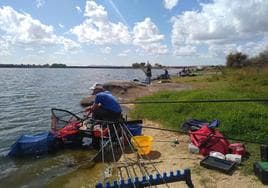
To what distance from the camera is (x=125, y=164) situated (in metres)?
9.11

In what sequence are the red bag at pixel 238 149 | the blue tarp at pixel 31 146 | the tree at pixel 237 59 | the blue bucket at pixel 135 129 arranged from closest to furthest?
the red bag at pixel 238 149 → the blue tarp at pixel 31 146 → the blue bucket at pixel 135 129 → the tree at pixel 237 59

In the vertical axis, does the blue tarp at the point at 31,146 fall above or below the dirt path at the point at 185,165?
below

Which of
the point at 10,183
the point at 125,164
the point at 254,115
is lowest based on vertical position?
the point at 10,183

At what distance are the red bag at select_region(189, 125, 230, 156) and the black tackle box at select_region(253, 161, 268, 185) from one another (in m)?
1.57

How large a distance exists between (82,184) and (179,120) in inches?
240

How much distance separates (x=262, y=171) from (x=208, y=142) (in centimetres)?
238

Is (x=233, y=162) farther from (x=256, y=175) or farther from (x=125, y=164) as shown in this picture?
(x=125, y=164)

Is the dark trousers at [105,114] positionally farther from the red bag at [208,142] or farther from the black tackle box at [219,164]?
the black tackle box at [219,164]

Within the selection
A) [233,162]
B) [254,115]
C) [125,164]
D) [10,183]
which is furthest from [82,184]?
[254,115]

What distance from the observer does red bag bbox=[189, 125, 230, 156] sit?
905 cm

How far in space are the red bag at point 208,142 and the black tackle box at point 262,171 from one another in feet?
5.14

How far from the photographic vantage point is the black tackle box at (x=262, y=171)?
7000 millimetres

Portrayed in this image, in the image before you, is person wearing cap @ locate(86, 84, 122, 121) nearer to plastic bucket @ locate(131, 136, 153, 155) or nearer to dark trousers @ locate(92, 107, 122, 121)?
dark trousers @ locate(92, 107, 122, 121)

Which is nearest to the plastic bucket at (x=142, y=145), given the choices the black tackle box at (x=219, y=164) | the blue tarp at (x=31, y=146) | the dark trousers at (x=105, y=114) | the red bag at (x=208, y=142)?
the red bag at (x=208, y=142)
